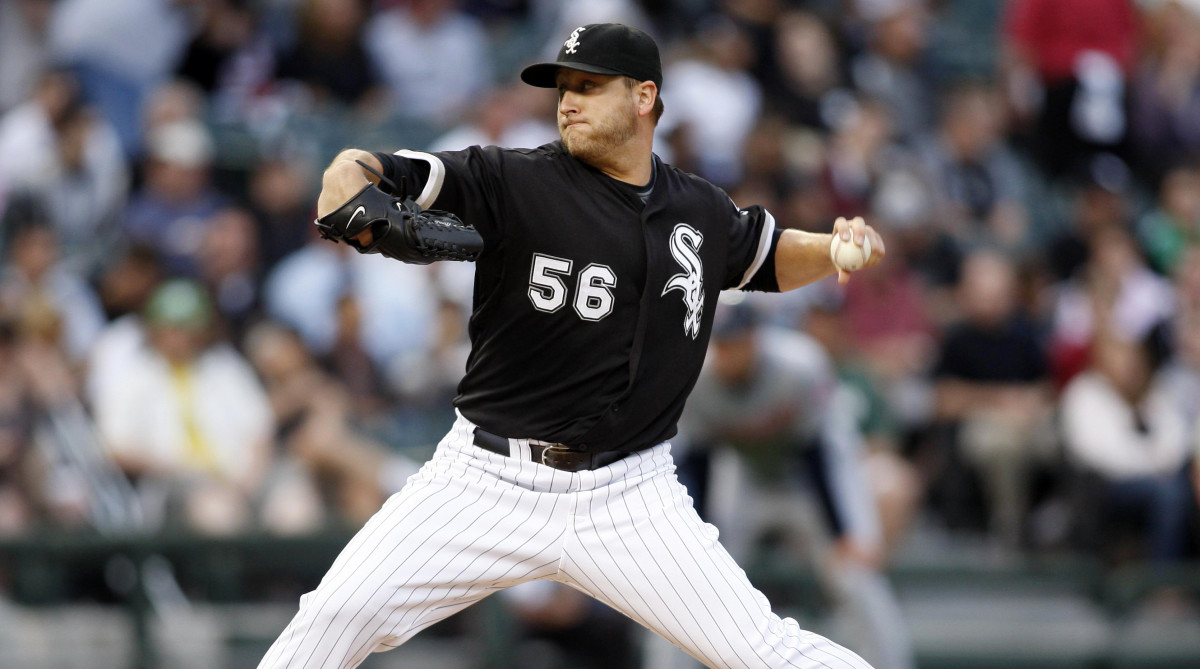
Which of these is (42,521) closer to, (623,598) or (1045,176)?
(623,598)

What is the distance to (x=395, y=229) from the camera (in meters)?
3.45

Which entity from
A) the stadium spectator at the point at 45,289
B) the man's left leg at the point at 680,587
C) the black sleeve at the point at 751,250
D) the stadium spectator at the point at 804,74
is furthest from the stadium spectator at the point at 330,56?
the man's left leg at the point at 680,587

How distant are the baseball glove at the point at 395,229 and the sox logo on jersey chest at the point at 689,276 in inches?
24.4

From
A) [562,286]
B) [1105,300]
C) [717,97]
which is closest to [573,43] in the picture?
[562,286]

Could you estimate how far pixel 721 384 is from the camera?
6.74m

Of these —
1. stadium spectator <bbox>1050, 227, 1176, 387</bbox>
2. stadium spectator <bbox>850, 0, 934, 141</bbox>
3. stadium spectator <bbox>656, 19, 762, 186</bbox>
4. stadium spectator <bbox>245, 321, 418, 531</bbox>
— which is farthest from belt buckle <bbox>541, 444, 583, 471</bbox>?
stadium spectator <bbox>850, 0, 934, 141</bbox>

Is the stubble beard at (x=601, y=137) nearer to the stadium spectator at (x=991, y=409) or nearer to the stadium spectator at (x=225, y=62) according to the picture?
the stadium spectator at (x=991, y=409)

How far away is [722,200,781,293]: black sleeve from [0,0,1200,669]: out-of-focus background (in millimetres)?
2177

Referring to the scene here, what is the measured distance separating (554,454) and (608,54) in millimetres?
1020

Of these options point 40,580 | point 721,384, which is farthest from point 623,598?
point 40,580

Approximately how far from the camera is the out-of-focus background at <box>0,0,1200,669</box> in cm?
705

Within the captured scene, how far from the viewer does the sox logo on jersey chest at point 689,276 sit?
396cm

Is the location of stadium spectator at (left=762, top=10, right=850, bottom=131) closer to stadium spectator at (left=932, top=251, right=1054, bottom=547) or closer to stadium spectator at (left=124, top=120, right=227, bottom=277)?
stadium spectator at (left=932, top=251, right=1054, bottom=547)

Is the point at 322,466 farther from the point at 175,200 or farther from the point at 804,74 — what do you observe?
the point at 804,74
